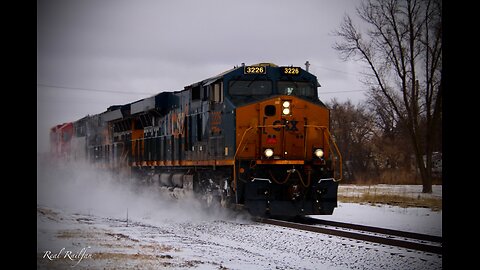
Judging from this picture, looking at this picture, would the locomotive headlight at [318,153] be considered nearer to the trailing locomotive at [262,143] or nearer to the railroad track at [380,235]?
the trailing locomotive at [262,143]

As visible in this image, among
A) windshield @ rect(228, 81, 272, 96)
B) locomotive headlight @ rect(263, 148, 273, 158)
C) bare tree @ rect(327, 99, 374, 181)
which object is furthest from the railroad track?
bare tree @ rect(327, 99, 374, 181)

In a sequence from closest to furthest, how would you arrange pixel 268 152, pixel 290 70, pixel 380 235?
pixel 380 235
pixel 268 152
pixel 290 70

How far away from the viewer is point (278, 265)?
30.2ft

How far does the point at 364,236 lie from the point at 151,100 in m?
11.6

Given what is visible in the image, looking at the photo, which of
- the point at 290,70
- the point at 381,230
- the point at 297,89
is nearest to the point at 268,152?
the point at 297,89

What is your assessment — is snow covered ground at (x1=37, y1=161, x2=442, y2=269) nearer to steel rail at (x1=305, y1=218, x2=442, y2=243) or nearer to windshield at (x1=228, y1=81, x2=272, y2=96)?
steel rail at (x1=305, y1=218, x2=442, y2=243)

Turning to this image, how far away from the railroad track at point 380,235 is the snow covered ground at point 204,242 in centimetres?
25

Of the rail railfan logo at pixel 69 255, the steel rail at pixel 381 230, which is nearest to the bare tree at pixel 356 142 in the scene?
the steel rail at pixel 381 230

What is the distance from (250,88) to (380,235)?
5.42 metres

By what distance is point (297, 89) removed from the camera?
1616cm

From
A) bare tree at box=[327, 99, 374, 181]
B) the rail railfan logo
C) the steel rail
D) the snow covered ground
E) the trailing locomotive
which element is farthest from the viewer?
bare tree at box=[327, 99, 374, 181]

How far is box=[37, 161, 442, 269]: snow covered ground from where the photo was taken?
30.5 feet

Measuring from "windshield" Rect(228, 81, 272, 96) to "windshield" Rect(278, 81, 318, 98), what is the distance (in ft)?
1.10

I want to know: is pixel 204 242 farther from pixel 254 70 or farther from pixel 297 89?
pixel 297 89
